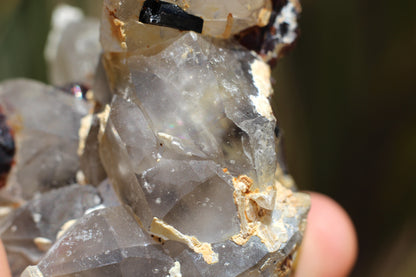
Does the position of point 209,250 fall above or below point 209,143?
below

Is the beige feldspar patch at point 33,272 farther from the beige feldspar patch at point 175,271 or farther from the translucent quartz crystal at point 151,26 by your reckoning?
the translucent quartz crystal at point 151,26

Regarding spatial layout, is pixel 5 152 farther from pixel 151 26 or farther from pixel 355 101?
pixel 355 101

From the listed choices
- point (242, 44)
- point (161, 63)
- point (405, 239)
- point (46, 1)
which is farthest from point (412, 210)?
point (46, 1)

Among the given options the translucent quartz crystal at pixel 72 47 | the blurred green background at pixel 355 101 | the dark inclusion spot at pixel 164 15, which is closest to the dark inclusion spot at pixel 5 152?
the translucent quartz crystal at pixel 72 47

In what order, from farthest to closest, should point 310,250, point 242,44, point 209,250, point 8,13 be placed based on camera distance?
1. point 8,13
2. point 310,250
3. point 242,44
4. point 209,250

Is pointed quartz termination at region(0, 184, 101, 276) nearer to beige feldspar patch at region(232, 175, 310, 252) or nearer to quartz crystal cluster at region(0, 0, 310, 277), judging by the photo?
quartz crystal cluster at region(0, 0, 310, 277)

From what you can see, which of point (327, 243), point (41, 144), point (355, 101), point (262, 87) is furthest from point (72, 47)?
point (355, 101)

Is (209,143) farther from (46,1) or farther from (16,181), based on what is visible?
(46,1)

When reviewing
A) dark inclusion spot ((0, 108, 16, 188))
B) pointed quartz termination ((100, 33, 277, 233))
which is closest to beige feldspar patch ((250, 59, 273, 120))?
pointed quartz termination ((100, 33, 277, 233))
